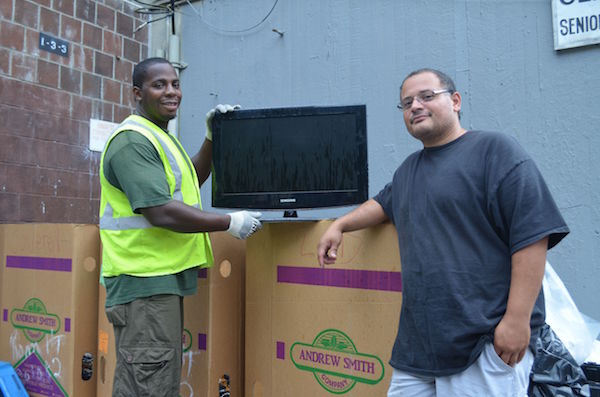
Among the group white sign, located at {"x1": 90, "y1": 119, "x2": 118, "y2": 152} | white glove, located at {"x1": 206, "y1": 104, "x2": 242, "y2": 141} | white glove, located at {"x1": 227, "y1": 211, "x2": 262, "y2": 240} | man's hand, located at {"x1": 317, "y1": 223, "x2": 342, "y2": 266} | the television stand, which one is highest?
white sign, located at {"x1": 90, "y1": 119, "x2": 118, "y2": 152}

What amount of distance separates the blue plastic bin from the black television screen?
1.49 meters

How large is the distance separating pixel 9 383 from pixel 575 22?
372cm

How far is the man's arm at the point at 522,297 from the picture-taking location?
4.78ft

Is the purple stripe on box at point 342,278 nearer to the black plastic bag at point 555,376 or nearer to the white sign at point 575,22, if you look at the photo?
the black plastic bag at point 555,376

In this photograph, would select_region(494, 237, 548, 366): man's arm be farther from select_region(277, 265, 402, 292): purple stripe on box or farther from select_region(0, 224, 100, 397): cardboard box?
select_region(0, 224, 100, 397): cardboard box

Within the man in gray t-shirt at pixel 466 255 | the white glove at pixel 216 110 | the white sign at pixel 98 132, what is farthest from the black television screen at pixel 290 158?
the white sign at pixel 98 132

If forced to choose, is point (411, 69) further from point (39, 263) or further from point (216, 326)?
point (39, 263)

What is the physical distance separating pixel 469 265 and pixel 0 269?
267 cm

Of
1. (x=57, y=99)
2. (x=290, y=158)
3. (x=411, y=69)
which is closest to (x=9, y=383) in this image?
(x=290, y=158)

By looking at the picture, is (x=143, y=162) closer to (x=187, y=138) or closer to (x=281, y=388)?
(x=281, y=388)

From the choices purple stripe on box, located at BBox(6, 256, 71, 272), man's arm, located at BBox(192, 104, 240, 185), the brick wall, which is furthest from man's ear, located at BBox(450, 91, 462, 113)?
the brick wall

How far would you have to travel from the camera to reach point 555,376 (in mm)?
1875

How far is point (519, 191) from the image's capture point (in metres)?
1.48

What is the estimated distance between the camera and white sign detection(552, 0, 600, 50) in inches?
121
